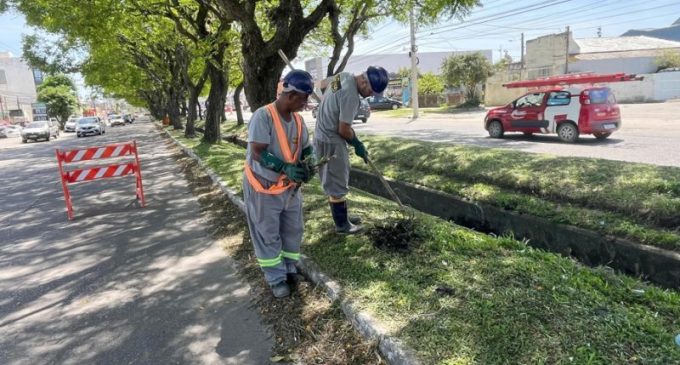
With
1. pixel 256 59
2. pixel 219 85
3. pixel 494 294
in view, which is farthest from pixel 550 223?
pixel 219 85

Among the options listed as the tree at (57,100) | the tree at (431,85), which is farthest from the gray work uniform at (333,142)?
the tree at (57,100)

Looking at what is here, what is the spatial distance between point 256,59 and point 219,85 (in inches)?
354

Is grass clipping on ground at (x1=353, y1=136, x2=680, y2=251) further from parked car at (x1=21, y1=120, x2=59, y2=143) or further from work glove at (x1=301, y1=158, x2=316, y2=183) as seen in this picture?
parked car at (x1=21, y1=120, x2=59, y2=143)

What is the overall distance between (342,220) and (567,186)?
313 centimetres

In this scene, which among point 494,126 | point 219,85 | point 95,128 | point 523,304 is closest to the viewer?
point 523,304

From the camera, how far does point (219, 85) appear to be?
16375 millimetres

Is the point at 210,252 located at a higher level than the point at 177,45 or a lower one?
lower

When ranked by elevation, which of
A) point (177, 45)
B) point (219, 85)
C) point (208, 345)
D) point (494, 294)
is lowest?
point (208, 345)

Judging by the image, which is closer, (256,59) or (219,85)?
(256,59)

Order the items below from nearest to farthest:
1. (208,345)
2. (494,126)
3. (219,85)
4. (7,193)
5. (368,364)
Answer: (368,364) < (208,345) < (7,193) < (494,126) < (219,85)

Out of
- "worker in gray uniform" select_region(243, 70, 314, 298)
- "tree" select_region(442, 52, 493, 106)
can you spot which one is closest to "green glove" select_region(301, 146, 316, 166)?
"worker in gray uniform" select_region(243, 70, 314, 298)

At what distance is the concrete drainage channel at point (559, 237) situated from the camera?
416cm

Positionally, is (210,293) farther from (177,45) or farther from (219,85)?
(177,45)

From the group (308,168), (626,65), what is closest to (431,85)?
(626,65)
